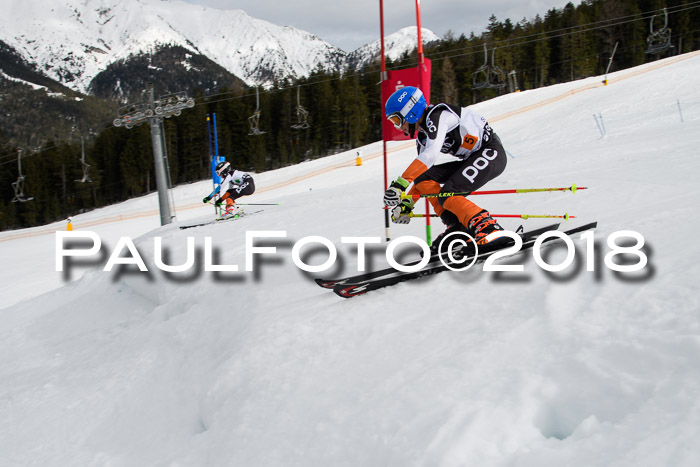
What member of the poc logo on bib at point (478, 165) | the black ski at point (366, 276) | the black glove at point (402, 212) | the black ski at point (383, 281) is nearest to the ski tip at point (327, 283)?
the black ski at point (366, 276)

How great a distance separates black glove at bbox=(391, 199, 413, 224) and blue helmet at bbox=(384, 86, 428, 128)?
769 mm

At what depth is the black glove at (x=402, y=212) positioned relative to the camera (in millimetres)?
4371

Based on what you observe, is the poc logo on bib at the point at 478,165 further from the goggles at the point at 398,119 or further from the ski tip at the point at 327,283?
the ski tip at the point at 327,283

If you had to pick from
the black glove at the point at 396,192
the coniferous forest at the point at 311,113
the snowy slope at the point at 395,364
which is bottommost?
the snowy slope at the point at 395,364

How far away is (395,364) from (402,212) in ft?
6.31

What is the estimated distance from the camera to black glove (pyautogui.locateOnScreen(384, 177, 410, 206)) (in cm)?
407

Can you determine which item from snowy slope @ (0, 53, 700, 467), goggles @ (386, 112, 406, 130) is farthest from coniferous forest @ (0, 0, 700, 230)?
goggles @ (386, 112, 406, 130)

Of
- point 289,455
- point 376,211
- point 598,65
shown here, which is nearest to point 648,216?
point 289,455

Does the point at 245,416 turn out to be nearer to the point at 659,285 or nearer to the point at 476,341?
the point at 476,341

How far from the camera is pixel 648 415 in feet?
6.15

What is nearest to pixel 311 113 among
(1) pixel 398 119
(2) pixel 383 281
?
(1) pixel 398 119

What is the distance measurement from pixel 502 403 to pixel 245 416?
1526 millimetres

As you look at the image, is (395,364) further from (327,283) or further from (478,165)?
(478,165)

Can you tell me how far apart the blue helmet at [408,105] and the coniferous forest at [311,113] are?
5102 cm
